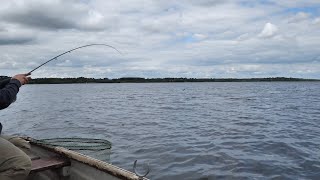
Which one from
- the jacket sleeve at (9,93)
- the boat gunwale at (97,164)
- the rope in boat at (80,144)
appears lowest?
the rope in boat at (80,144)

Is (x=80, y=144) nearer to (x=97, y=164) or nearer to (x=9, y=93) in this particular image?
(x=97, y=164)

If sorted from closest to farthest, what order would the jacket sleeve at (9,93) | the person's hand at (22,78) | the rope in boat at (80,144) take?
the jacket sleeve at (9,93) → the person's hand at (22,78) → the rope in boat at (80,144)

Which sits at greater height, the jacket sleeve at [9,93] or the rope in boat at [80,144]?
the jacket sleeve at [9,93]

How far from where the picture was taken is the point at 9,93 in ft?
16.7

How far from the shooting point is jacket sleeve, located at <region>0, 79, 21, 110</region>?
16.4 feet

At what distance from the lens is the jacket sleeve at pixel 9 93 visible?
16.4ft

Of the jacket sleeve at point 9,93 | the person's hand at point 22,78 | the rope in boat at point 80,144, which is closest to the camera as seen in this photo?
the jacket sleeve at point 9,93

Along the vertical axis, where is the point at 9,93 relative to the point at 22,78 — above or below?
below

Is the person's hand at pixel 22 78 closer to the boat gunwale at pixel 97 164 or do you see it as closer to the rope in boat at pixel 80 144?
the boat gunwale at pixel 97 164

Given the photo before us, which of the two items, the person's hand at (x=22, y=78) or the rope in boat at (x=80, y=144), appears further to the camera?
the rope in boat at (x=80, y=144)

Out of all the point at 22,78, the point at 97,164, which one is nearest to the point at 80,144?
the point at 97,164

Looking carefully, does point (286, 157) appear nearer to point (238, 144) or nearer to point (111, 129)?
point (238, 144)

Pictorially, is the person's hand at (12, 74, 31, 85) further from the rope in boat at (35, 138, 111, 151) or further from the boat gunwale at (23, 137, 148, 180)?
the rope in boat at (35, 138, 111, 151)

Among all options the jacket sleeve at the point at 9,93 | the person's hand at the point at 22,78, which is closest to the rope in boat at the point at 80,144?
the person's hand at the point at 22,78
